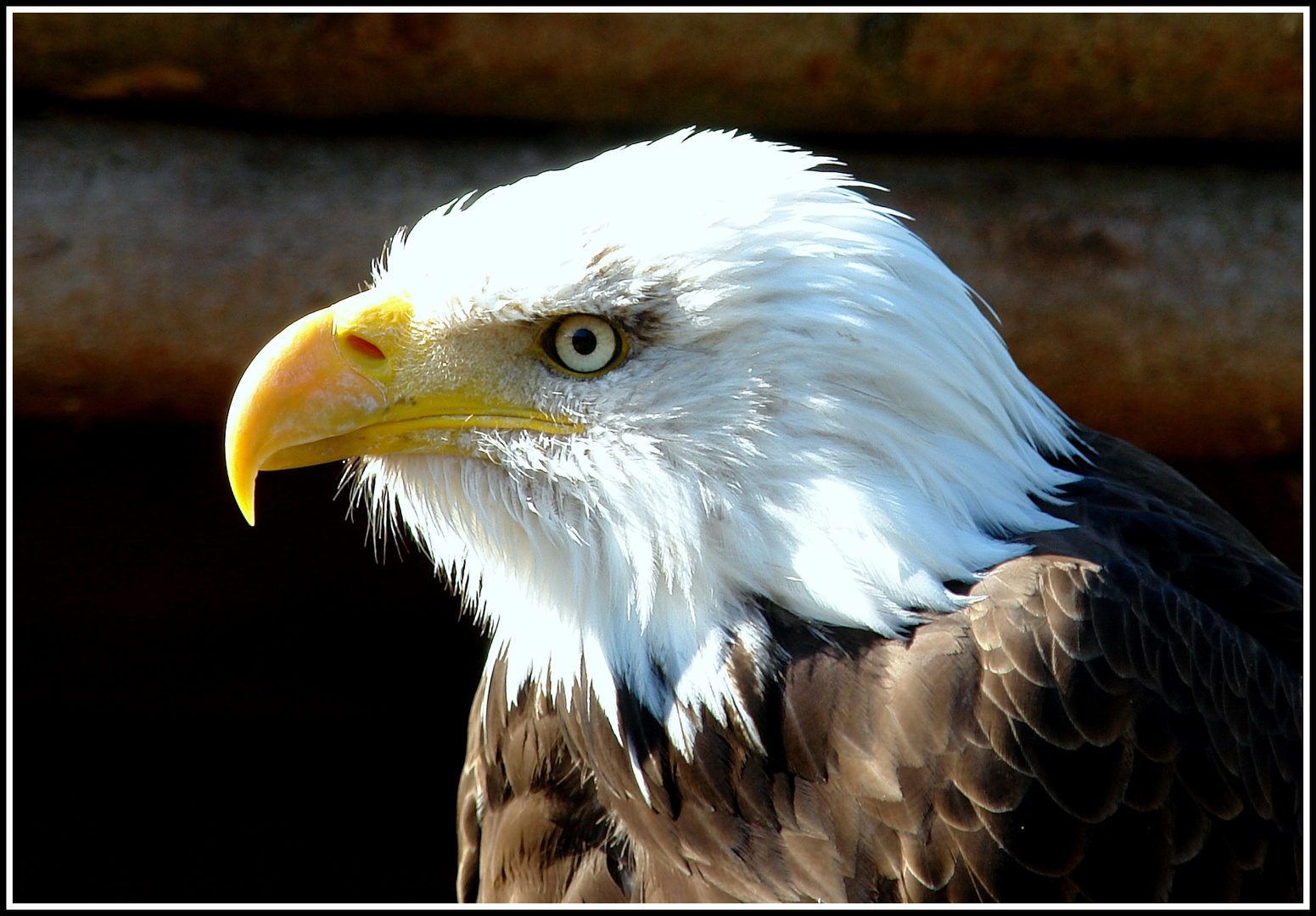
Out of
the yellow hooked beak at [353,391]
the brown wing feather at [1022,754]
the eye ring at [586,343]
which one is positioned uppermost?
the eye ring at [586,343]

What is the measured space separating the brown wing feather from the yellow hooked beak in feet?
1.54

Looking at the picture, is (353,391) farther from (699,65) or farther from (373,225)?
(699,65)

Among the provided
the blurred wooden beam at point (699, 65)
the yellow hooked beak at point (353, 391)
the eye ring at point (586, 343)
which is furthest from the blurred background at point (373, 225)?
the eye ring at point (586, 343)

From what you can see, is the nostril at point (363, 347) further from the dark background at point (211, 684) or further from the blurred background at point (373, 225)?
the dark background at point (211, 684)

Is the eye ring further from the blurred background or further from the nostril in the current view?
the blurred background

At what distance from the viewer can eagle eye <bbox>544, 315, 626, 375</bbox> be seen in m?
1.60

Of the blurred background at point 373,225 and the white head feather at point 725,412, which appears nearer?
the white head feather at point 725,412

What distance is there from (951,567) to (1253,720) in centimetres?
49

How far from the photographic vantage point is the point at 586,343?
5.28 ft

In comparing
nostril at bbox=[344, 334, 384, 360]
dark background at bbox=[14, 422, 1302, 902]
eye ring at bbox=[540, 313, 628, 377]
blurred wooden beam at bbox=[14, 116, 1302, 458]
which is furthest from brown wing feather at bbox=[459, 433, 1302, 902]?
dark background at bbox=[14, 422, 1302, 902]

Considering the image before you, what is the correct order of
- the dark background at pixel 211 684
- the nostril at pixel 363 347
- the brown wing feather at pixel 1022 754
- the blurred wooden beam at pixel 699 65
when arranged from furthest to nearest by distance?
the dark background at pixel 211 684
the blurred wooden beam at pixel 699 65
the nostril at pixel 363 347
the brown wing feather at pixel 1022 754

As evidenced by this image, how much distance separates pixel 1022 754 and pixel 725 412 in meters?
0.58

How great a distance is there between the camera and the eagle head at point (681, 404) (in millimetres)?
1574

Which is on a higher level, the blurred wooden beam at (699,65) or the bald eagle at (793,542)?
the blurred wooden beam at (699,65)
